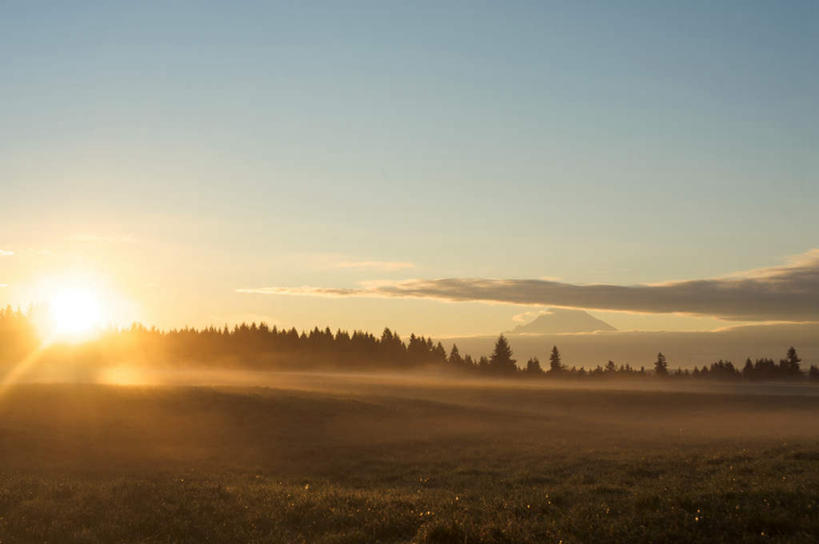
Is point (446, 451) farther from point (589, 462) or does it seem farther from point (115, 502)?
point (115, 502)

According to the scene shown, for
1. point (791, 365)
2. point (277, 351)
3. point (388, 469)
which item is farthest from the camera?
point (277, 351)

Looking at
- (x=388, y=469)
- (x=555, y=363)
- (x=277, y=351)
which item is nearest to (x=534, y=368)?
(x=555, y=363)

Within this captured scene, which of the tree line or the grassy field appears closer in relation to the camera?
the grassy field

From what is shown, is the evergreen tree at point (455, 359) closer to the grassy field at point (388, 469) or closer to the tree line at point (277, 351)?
the tree line at point (277, 351)

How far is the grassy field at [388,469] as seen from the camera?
45.4 ft

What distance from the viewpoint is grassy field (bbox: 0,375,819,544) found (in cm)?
1385

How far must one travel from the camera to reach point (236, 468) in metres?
31.2

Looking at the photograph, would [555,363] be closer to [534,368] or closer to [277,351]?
[534,368]

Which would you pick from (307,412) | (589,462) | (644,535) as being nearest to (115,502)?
(644,535)

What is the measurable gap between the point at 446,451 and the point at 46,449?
23813mm

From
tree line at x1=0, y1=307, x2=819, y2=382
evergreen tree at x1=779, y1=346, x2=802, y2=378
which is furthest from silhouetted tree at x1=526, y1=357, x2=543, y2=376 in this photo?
evergreen tree at x1=779, y1=346, x2=802, y2=378

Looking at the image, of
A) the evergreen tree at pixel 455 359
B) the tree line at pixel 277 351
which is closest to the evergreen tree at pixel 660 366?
the tree line at pixel 277 351

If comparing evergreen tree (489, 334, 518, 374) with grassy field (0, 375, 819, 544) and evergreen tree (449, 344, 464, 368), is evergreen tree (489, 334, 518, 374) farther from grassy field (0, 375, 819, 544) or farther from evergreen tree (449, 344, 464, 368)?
grassy field (0, 375, 819, 544)

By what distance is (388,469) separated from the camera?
30.7 m
